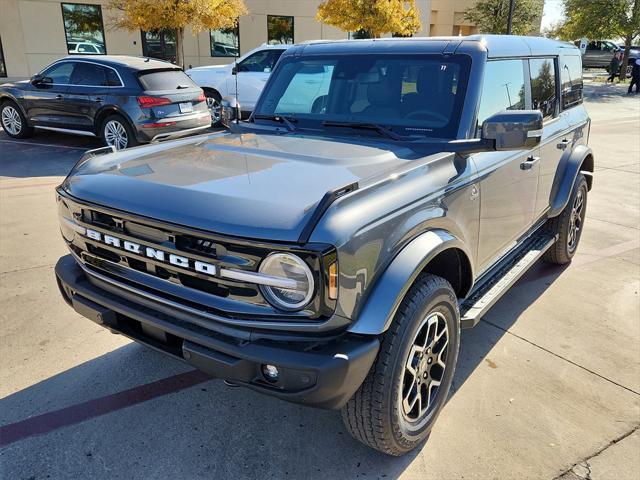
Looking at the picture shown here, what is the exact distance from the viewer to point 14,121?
35.6 feet

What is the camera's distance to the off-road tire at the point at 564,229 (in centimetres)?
471

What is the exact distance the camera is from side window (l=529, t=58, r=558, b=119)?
3.97m

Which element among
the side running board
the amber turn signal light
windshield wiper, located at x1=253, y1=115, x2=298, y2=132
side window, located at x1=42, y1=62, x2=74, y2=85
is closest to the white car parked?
side window, located at x1=42, y1=62, x2=74, y2=85

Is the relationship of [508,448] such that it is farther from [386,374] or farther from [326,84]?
[326,84]

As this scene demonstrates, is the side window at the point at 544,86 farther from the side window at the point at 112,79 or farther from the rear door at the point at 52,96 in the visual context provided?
the rear door at the point at 52,96

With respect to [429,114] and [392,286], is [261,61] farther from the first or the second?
[392,286]

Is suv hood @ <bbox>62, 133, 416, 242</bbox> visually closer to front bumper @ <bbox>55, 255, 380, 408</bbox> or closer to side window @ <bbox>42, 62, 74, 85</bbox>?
front bumper @ <bbox>55, 255, 380, 408</bbox>

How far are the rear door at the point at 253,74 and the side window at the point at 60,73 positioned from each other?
337 cm

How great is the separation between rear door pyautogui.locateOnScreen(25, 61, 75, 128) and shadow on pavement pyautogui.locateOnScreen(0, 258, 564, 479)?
8.10m

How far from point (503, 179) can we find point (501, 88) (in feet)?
2.01

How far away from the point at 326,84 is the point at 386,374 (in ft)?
7.12

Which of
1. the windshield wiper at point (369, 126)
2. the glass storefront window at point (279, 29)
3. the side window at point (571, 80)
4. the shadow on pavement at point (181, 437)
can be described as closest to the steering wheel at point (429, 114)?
the windshield wiper at point (369, 126)

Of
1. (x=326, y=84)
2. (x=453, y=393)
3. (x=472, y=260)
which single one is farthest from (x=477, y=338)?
(x=326, y=84)

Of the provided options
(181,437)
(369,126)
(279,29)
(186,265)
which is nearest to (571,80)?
(369,126)
